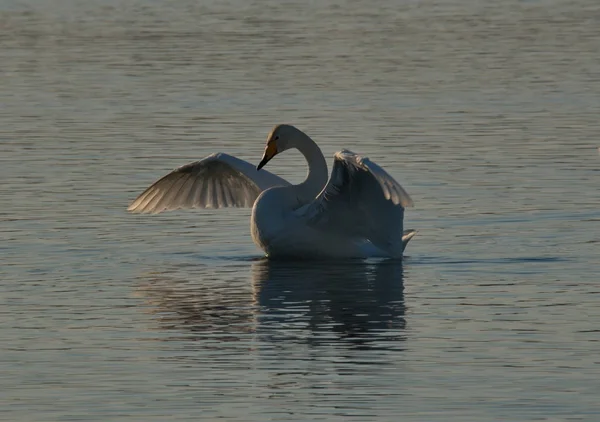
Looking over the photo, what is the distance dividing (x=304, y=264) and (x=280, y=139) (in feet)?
4.45

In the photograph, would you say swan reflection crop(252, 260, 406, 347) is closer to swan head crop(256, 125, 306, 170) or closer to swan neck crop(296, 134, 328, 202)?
swan neck crop(296, 134, 328, 202)

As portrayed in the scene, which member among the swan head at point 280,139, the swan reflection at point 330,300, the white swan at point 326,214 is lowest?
the swan reflection at point 330,300

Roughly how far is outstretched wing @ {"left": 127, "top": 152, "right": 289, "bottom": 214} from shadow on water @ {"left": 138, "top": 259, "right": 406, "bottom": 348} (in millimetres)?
1890

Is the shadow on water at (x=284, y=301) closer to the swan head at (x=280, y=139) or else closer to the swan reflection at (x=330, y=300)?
the swan reflection at (x=330, y=300)

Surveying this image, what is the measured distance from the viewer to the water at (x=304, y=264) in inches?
379

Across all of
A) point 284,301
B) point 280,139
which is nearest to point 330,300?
point 284,301

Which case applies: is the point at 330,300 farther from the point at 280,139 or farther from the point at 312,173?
the point at 280,139

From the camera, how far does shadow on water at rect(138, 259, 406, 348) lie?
439 inches

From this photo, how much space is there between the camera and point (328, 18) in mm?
36688

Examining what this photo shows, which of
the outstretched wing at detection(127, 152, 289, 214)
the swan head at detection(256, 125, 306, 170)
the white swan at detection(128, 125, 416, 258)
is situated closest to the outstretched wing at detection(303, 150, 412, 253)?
the white swan at detection(128, 125, 416, 258)

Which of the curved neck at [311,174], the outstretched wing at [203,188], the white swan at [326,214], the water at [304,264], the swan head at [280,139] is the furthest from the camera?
the outstretched wing at [203,188]

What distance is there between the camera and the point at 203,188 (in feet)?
53.1

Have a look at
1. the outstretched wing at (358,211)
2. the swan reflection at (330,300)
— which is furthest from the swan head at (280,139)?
the swan reflection at (330,300)

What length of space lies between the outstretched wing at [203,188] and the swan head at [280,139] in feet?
2.14
